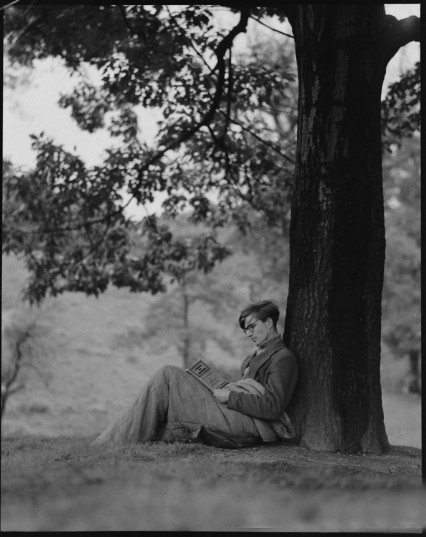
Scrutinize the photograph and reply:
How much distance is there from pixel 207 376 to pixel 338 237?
130 centimetres

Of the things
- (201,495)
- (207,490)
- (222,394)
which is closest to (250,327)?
(222,394)

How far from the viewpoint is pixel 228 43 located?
693 centimetres

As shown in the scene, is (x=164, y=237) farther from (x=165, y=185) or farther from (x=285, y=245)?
(x=285, y=245)

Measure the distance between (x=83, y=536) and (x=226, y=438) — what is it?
5.45 feet

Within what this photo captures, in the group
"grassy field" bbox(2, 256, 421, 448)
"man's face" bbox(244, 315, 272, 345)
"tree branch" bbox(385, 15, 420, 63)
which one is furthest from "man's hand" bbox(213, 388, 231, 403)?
"grassy field" bbox(2, 256, 421, 448)

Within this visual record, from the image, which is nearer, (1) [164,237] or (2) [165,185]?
(2) [165,185]

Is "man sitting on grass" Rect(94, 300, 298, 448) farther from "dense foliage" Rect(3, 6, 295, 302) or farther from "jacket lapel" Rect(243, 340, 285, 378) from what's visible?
"dense foliage" Rect(3, 6, 295, 302)

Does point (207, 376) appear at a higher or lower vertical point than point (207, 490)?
higher

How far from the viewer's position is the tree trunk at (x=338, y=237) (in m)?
5.23

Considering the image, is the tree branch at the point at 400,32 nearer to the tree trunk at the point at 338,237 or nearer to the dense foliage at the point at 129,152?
the tree trunk at the point at 338,237

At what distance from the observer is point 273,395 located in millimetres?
5105

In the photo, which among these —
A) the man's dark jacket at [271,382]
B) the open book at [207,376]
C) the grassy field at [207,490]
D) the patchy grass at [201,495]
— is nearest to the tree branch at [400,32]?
the man's dark jacket at [271,382]

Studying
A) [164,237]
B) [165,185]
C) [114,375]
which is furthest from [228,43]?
[114,375]

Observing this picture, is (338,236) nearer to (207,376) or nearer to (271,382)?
(271,382)
